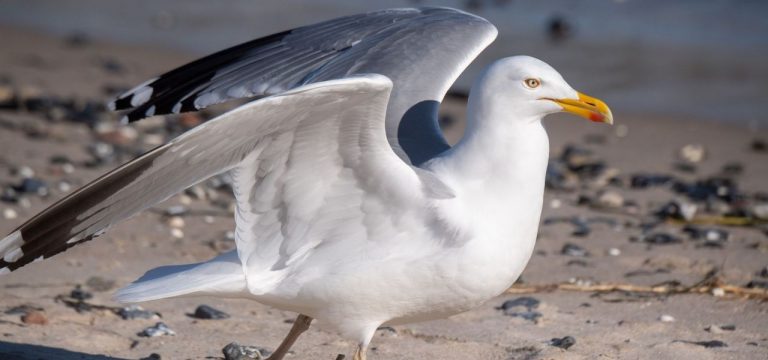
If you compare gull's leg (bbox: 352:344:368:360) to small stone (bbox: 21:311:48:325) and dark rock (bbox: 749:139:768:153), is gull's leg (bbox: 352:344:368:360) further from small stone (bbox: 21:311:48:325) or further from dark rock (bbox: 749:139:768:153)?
dark rock (bbox: 749:139:768:153)

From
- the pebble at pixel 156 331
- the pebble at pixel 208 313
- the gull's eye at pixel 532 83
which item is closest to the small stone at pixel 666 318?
the gull's eye at pixel 532 83

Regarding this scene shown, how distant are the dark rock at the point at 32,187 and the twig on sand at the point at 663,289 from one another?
113 inches

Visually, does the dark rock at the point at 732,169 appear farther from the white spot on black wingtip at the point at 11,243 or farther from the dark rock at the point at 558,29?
the white spot on black wingtip at the point at 11,243

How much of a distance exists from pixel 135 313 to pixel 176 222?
4.84 feet

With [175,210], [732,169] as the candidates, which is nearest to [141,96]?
[175,210]

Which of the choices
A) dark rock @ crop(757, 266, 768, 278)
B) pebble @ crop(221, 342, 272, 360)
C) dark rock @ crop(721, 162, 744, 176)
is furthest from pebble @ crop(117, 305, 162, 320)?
dark rock @ crop(721, 162, 744, 176)

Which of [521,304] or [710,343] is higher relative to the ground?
[521,304]

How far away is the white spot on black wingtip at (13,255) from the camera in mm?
3713

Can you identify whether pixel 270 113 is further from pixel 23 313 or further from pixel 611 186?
pixel 611 186

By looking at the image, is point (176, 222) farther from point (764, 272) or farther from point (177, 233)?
point (764, 272)

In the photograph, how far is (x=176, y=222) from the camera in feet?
21.2

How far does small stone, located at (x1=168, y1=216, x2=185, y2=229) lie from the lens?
6445mm

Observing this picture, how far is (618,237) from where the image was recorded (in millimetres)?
6352

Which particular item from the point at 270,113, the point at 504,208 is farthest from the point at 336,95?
the point at 504,208
